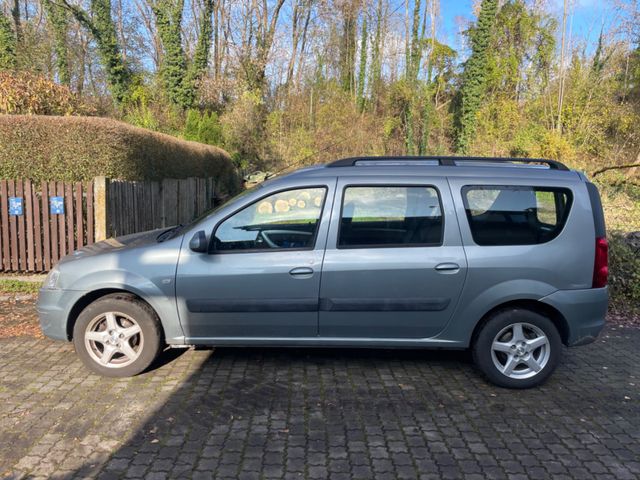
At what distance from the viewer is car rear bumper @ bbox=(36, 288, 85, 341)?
163 inches

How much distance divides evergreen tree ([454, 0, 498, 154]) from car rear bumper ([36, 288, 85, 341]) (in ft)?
78.0

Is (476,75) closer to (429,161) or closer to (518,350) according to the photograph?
(429,161)

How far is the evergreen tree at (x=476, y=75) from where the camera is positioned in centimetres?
2538

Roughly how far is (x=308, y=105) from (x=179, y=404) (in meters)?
23.5

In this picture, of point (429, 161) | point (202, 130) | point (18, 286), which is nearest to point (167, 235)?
point (429, 161)

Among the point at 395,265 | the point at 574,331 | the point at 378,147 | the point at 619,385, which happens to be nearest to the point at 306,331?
the point at 395,265

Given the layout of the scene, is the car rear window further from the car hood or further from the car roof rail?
the car hood

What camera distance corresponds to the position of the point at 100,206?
7.44m

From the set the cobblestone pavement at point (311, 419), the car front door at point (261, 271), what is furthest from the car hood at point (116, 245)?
the cobblestone pavement at point (311, 419)

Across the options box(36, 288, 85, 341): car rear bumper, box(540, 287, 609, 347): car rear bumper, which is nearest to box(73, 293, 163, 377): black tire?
box(36, 288, 85, 341): car rear bumper

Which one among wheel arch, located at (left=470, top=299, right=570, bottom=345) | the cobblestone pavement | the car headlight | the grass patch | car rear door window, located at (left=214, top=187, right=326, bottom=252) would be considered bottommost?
the cobblestone pavement

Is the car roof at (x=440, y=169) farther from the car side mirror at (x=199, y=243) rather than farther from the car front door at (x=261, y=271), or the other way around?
the car side mirror at (x=199, y=243)

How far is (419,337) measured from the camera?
4141mm

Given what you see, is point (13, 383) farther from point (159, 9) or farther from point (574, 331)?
point (159, 9)
